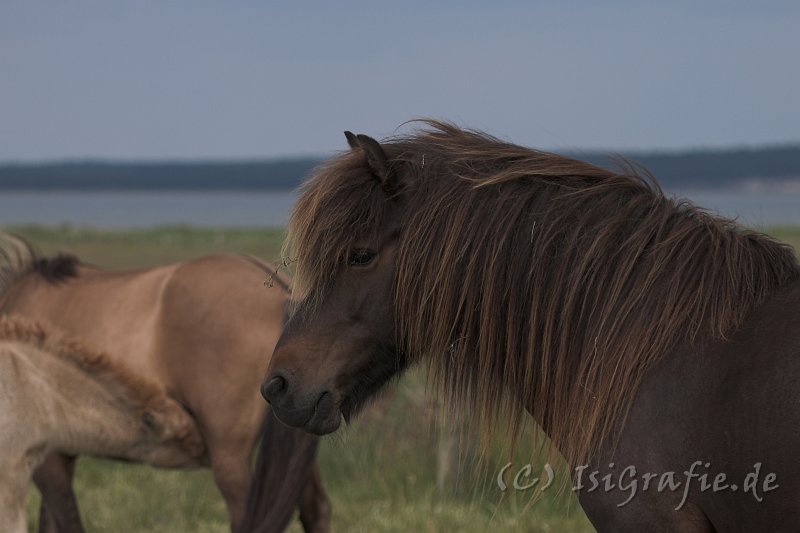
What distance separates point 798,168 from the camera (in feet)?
397

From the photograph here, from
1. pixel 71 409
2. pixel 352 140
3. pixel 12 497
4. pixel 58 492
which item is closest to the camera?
pixel 352 140

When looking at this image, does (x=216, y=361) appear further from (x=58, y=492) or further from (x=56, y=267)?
(x=56, y=267)

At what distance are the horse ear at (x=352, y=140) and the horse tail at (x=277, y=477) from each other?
248 centimetres

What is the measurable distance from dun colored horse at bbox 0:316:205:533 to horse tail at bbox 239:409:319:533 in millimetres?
394

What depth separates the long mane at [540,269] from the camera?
2.26 m

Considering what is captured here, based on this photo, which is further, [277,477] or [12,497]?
[277,477]

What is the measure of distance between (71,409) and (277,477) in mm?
1072

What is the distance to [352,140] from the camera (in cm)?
250

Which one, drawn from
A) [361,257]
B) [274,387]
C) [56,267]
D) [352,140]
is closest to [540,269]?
[361,257]

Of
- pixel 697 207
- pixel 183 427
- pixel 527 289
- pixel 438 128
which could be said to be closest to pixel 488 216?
pixel 527 289

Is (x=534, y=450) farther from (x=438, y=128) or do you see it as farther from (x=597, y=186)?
(x=438, y=128)

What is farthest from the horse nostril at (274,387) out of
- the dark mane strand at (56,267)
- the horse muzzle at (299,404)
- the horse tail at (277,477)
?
the dark mane strand at (56,267)

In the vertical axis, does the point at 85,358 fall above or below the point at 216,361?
above

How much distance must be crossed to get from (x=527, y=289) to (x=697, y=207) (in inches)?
20.2
